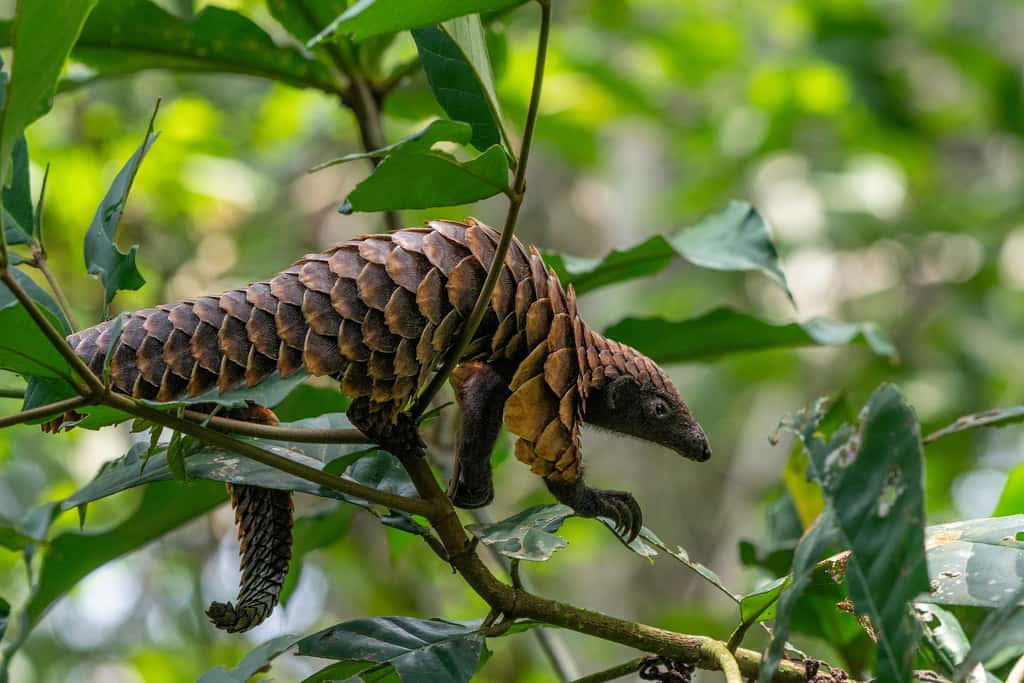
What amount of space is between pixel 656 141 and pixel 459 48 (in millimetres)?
3496

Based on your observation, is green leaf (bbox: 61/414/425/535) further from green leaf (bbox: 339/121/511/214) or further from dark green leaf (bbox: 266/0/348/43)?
dark green leaf (bbox: 266/0/348/43)

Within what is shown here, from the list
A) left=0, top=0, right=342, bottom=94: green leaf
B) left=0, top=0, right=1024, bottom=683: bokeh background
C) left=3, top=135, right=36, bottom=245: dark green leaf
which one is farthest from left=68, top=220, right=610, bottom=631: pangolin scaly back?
left=0, top=0, right=1024, bottom=683: bokeh background

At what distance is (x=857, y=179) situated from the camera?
3271 millimetres

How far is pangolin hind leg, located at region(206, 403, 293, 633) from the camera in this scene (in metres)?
0.94

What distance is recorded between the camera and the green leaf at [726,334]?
145cm

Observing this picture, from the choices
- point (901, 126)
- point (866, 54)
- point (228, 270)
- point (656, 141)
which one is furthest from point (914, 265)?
point (228, 270)

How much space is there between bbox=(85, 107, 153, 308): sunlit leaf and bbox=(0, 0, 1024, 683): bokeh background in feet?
5.31

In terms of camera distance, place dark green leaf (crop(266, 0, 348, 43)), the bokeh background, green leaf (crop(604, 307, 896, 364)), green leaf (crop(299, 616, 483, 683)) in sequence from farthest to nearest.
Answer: the bokeh background → dark green leaf (crop(266, 0, 348, 43)) → green leaf (crop(604, 307, 896, 364)) → green leaf (crop(299, 616, 483, 683))

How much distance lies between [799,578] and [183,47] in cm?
125

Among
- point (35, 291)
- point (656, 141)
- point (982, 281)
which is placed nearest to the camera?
point (35, 291)

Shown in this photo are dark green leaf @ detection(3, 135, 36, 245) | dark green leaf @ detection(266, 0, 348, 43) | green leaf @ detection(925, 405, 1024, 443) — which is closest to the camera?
dark green leaf @ detection(3, 135, 36, 245)

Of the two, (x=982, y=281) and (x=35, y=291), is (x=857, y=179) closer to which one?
(x=982, y=281)

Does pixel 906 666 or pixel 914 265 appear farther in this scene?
pixel 914 265

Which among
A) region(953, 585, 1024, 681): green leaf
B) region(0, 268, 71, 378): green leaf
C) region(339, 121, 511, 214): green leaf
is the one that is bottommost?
region(953, 585, 1024, 681): green leaf
